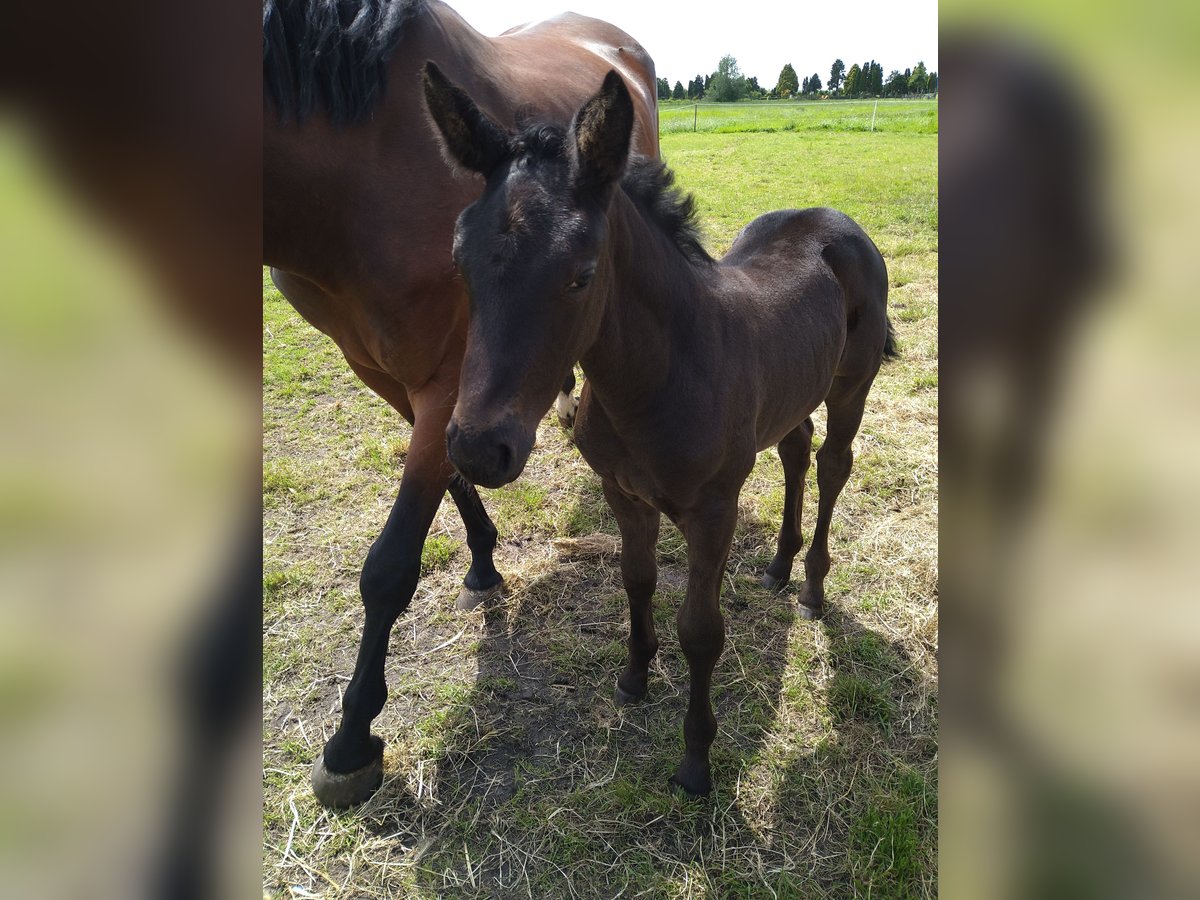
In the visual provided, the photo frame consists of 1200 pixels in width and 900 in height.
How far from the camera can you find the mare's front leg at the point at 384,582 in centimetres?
Answer: 239

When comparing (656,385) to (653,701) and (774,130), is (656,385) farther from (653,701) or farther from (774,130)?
(774,130)

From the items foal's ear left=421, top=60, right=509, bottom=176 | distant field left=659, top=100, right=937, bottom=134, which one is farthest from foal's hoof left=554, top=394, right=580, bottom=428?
distant field left=659, top=100, right=937, bottom=134

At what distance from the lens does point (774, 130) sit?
23.8 meters

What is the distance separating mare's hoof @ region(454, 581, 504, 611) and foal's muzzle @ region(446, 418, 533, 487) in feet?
5.97

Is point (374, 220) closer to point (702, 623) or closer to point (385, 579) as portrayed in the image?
point (385, 579)

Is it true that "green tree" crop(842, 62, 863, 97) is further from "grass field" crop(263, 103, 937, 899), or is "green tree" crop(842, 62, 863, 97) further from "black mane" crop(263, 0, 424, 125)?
"black mane" crop(263, 0, 424, 125)

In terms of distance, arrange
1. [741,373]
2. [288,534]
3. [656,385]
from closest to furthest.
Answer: [656,385] < [741,373] < [288,534]

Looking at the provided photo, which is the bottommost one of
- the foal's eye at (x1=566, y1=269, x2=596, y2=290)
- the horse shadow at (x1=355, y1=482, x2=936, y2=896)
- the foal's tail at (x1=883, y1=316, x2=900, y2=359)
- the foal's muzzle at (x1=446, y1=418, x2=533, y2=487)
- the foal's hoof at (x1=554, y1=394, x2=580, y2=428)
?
the horse shadow at (x1=355, y1=482, x2=936, y2=896)

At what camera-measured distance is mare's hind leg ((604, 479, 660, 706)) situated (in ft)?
8.46

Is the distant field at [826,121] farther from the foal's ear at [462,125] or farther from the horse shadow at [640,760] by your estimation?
the foal's ear at [462,125]

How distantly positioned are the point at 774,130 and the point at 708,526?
970 inches

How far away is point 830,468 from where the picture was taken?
126 inches
